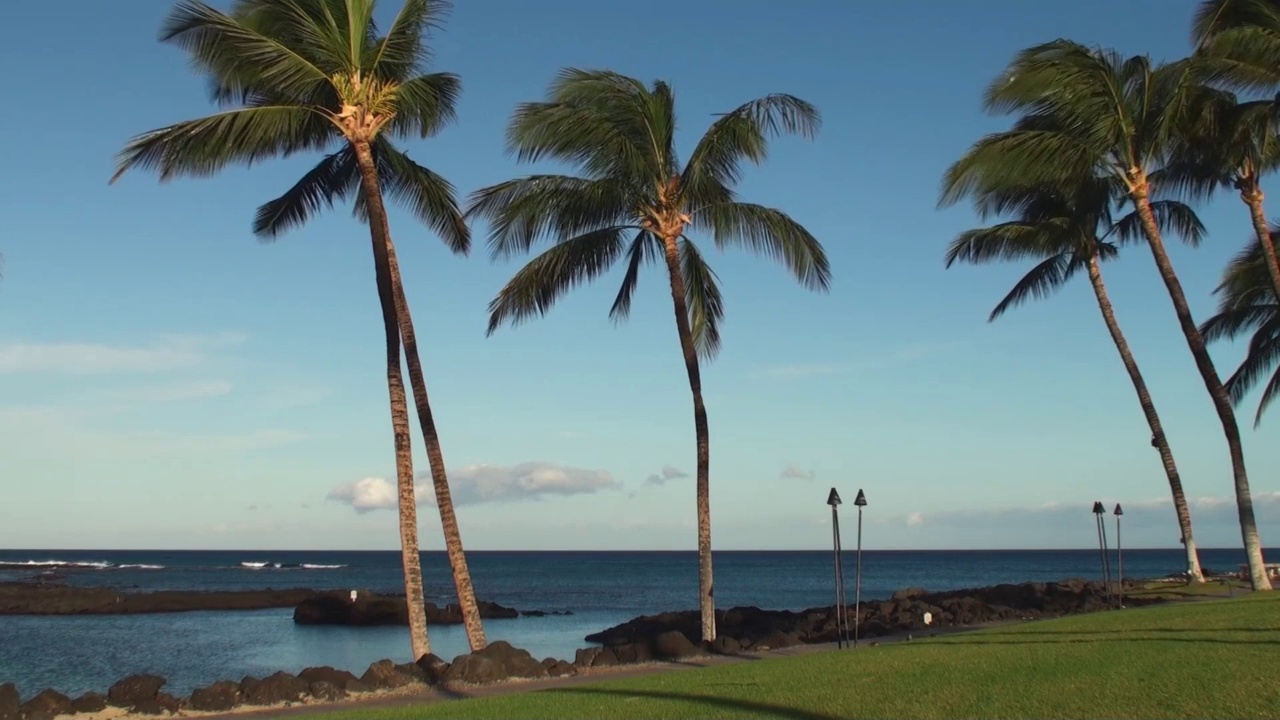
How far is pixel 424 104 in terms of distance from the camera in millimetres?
19031

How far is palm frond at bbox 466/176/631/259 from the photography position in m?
20.4

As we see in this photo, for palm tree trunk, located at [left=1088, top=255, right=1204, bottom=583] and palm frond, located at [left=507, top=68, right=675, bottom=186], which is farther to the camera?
palm tree trunk, located at [left=1088, top=255, right=1204, bottom=583]

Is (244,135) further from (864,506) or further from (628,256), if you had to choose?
(864,506)

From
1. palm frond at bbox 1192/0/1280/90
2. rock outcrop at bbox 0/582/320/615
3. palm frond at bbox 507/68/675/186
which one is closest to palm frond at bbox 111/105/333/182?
palm frond at bbox 507/68/675/186

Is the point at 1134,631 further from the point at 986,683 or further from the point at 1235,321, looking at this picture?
the point at 1235,321

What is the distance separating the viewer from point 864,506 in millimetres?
20609

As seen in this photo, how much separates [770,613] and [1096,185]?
50.7 ft

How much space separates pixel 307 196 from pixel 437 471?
5.93m

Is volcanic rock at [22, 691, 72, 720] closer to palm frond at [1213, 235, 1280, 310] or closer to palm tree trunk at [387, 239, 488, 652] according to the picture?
palm tree trunk at [387, 239, 488, 652]

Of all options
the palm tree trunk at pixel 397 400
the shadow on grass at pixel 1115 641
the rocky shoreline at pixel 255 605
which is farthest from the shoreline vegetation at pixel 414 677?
the rocky shoreline at pixel 255 605

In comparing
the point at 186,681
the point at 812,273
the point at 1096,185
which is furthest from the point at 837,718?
the point at 1096,185

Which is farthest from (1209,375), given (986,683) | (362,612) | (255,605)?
(255,605)

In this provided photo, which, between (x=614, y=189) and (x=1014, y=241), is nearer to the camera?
(x=614, y=189)

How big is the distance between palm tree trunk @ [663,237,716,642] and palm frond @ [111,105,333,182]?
22.1 ft
